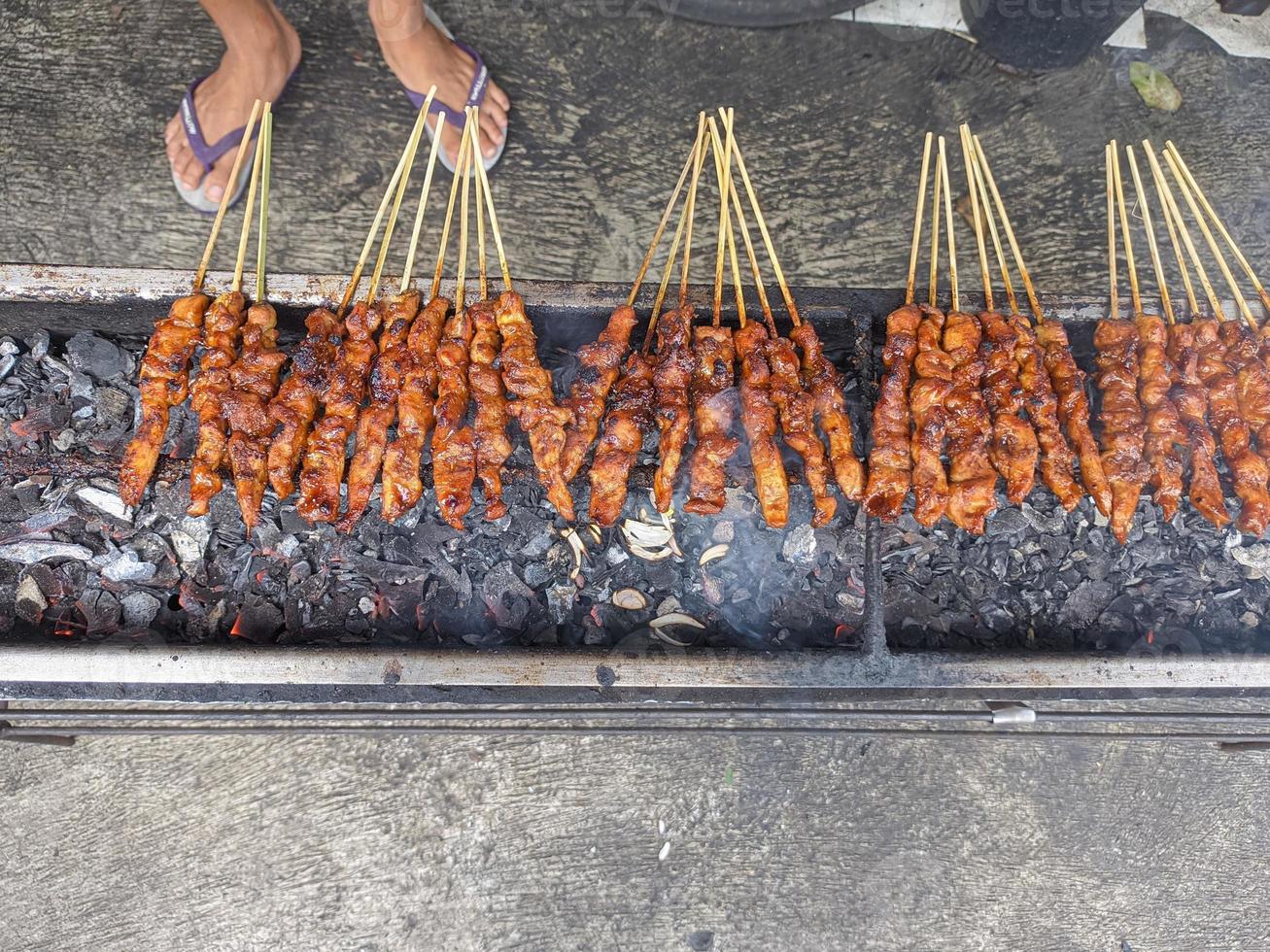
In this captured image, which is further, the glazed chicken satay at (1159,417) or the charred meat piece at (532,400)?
the glazed chicken satay at (1159,417)

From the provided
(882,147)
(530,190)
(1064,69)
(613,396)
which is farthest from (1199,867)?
(530,190)

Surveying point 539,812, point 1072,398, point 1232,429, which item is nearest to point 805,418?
point 1072,398

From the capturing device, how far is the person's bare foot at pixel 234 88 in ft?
12.9

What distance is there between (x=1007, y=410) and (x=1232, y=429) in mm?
929

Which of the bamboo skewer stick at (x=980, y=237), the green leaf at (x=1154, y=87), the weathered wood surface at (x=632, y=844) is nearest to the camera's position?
the bamboo skewer stick at (x=980, y=237)

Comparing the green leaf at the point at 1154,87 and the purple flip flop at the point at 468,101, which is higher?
the green leaf at the point at 1154,87

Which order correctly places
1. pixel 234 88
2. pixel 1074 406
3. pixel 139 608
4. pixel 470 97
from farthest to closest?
pixel 470 97 < pixel 234 88 < pixel 139 608 < pixel 1074 406

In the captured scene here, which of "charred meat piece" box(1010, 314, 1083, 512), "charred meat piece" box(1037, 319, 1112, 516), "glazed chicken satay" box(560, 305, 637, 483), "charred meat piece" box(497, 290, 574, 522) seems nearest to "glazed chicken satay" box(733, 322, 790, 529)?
"glazed chicken satay" box(560, 305, 637, 483)

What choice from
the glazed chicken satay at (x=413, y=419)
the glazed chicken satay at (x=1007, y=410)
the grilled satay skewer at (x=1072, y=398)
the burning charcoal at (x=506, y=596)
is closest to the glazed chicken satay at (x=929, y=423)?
the glazed chicken satay at (x=1007, y=410)

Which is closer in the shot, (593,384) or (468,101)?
(593,384)

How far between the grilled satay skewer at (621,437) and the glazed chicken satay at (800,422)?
0.49 meters

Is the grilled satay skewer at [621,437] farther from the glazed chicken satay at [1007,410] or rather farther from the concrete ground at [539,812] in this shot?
the concrete ground at [539,812]

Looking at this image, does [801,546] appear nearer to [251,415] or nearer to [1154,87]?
[251,415]

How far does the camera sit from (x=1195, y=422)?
2939 millimetres
